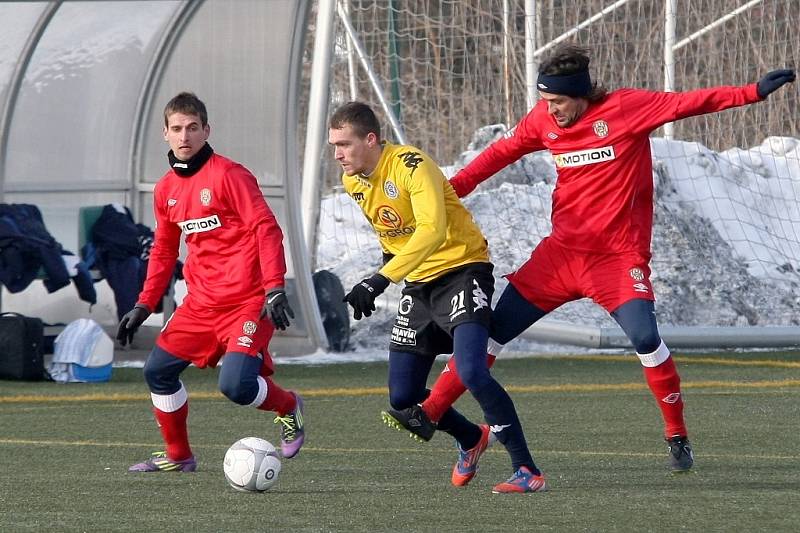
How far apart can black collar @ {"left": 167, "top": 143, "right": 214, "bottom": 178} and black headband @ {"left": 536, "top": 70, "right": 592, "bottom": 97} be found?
1474 millimetres

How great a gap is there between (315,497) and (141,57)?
7821 mm

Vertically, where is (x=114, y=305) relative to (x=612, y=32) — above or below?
below

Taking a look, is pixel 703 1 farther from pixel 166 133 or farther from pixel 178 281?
pixel 166 133

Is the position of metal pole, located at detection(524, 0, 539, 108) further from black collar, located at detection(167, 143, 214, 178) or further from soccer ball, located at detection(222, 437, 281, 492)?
soccer ball, located at detection(222, 437, 281, 492)

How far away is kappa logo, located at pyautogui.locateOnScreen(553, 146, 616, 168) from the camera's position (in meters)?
6.40

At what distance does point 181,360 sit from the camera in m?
6.46

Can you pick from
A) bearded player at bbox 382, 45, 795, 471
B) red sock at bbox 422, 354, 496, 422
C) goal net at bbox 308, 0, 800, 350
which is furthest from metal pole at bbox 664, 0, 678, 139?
red sock at bbox 422, 354, 496, 422

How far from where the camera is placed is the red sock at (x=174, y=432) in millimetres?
6465

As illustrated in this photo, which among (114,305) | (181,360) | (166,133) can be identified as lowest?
(114,305)

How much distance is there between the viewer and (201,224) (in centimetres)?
654

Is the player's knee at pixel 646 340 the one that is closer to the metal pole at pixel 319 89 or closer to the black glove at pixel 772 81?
the black glove at pixel 772 81

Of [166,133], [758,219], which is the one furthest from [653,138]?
[166,133]

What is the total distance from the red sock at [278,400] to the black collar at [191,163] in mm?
972

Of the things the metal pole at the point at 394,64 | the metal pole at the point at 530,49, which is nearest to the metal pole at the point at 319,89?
Result: the metal pole at the point at 394,64
